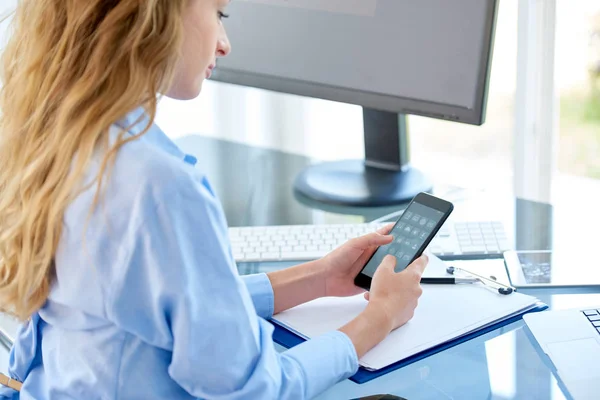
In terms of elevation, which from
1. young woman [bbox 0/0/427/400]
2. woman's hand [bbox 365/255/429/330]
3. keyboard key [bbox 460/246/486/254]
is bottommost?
keyboard key [bbox 460/246/486/254]

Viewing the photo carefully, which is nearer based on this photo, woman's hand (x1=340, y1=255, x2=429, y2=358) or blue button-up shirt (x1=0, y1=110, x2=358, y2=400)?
blue button-up shirt (x1=0, y1=110, x2=358, y2=400)

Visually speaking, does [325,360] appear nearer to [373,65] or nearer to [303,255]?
[303,255]

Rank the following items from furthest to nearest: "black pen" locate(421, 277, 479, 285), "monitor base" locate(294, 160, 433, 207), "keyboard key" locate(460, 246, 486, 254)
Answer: "monitor base" locate(294, 160, 433, 207)
"keyboard key" locate(460, 246, 486, 254)
"black pen" locate(421, 277, 479, 285)

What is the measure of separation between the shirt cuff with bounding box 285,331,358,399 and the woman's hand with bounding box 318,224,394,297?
147 millimetres

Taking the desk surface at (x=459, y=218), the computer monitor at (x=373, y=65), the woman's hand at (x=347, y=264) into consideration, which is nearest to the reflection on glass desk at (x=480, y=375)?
the desk surface at (x=459, y=218)

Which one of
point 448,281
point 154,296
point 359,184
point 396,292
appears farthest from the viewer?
point 359,184

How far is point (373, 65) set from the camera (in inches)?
50.3

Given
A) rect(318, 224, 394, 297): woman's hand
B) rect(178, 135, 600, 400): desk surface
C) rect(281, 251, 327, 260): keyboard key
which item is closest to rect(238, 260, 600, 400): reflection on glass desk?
rect(178, 135, 600, 400): desk surface

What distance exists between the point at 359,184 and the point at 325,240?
0.77ft

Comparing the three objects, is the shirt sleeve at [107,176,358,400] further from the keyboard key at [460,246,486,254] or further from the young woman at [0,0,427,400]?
the keyboard key at [460,246,486,254]

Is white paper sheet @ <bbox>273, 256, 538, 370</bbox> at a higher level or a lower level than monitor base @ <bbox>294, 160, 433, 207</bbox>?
lower

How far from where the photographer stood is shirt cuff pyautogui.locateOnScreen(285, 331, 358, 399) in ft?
2.72

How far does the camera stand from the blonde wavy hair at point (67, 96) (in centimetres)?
75

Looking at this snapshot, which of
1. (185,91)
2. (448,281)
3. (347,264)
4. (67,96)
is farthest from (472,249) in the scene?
(67,96)
